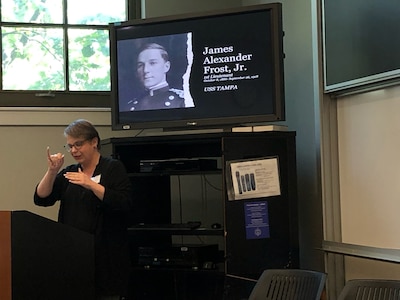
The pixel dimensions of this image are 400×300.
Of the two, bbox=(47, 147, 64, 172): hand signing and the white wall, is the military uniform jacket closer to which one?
bbox=(47, 147, 64, 172): hand signing

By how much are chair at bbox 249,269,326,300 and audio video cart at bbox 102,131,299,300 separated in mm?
645

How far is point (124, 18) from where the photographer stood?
455 cm

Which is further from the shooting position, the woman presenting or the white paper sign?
the white paper sign

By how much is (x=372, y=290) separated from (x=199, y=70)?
1735mm

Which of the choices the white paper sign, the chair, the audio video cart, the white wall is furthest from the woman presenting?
the white wall

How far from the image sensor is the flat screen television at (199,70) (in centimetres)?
349

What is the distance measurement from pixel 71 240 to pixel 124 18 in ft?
6.88

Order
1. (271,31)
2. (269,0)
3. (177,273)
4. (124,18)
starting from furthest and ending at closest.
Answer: (124,18)
(269,0)
(177,273)
(271,31)

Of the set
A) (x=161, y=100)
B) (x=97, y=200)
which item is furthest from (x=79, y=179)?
(x=161, y=100)

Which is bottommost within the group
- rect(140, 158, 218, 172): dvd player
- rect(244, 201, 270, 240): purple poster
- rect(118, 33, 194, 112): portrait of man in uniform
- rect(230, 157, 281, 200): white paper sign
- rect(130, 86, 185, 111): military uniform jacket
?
rect(244, 201, 270, 240): purple poster

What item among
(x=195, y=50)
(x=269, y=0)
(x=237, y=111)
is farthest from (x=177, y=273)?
(x=269, y=0)

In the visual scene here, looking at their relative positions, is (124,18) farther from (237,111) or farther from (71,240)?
(71,240)

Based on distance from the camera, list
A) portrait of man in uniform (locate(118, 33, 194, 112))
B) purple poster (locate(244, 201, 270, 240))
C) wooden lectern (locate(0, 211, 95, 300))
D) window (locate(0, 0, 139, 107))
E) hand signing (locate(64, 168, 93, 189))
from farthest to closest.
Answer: window (locate(0, 0, 139, 107)), portrait of man in uniform (locate(118, 33, 194, 112)), purple poster (locate(244, 201, 270, 240)), hand signing (locate(64, 168, 93, 189)), wooden lectern (locate(0, 211, 95, 300))

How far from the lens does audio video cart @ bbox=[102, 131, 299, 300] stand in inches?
132
